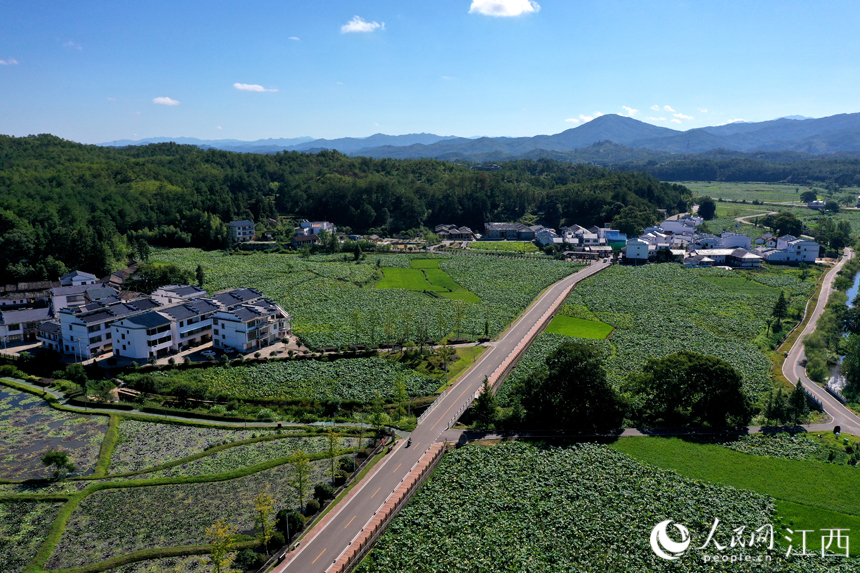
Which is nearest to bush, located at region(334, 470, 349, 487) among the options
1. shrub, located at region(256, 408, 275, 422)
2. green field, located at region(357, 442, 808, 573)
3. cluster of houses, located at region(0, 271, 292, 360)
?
green field, located at region(357, 442, 808, 573)

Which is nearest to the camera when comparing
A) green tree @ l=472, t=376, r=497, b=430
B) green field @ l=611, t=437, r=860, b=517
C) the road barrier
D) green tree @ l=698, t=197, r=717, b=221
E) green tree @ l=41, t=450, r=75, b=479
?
the road barrier

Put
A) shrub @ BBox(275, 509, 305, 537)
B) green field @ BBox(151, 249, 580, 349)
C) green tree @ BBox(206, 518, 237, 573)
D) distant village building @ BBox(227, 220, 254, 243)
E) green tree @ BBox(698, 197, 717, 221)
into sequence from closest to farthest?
green tree @ BBox(206, 518, 237, 573), shrub @ BBox(275, 509, 305, 537), green field @ BBox(151, 249, 580, 349), distant village building @ BBox(227, 220, 254, 243), green tree @ BBox(698, 197, 717, 221)

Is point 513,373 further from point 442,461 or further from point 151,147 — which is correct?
point 151,147

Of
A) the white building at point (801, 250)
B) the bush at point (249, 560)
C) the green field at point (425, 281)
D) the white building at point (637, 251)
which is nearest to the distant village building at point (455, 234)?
the green field at point (425, 281)

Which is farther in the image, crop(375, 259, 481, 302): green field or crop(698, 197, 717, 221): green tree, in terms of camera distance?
crop(698, 197, 717, 221): green tree

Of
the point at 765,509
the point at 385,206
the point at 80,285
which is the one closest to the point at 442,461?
the point at 765,509

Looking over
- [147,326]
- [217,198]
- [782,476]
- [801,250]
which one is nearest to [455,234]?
[217,198]

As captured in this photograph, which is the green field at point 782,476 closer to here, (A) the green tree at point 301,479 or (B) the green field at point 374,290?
(A) the green tree at point 301,479

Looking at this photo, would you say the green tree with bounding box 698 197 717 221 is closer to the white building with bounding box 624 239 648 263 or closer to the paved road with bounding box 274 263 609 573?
the white building with bounding box 624 239 648 263
